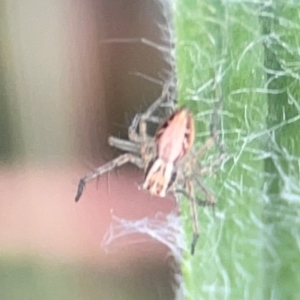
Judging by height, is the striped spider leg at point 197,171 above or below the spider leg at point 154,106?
below

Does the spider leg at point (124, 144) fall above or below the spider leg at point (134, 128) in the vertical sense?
below

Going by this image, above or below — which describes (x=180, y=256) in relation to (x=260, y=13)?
below

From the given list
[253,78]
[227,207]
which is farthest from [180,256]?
[253,78]

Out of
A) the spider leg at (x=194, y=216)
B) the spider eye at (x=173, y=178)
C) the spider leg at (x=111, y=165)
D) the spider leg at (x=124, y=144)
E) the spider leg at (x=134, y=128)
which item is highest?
the spider leg at (x=134, y=128)

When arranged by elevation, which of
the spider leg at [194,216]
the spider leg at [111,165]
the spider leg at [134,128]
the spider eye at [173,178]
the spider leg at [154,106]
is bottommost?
the spider leg at [194,216]

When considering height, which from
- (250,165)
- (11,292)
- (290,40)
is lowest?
(11,292)

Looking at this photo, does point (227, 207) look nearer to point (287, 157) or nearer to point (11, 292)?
point (287, 157)

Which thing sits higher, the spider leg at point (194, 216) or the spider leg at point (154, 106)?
the spider leg at point (154, 106)
